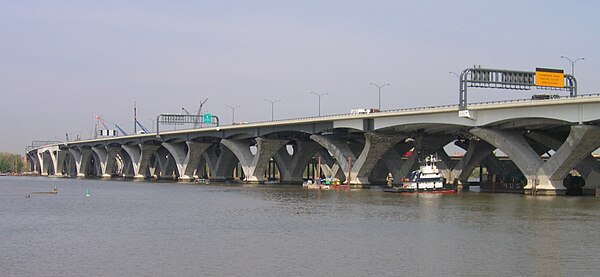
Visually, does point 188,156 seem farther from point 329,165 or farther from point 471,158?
point 471,158

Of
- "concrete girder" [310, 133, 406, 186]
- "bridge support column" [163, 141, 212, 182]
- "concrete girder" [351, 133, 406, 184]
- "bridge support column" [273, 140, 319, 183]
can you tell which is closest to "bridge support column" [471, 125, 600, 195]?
"concrete girder" [351, 133, 406, 184]

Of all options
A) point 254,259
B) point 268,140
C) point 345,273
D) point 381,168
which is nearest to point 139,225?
point 254,259

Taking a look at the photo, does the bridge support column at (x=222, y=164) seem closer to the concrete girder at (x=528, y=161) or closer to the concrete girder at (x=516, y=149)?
the concrete girder at (x=516, y=149)

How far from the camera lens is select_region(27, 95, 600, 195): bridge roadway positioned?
86.6 m

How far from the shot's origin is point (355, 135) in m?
129

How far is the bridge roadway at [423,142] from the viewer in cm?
8662

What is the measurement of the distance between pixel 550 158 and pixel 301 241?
5394cm

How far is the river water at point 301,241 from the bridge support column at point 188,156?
3941 inches

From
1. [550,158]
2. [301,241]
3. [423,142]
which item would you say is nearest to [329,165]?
[423,142]

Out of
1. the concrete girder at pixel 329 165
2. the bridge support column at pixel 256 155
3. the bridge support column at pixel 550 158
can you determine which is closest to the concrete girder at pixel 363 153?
the bridge support column at pixel 256 155

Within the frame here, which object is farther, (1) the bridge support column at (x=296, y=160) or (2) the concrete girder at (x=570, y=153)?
(1) the bridge support column at (x=296, y=160)

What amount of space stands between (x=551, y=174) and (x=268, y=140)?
210ft

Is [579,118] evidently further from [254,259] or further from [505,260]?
[254,259]

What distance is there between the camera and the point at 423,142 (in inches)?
4791
